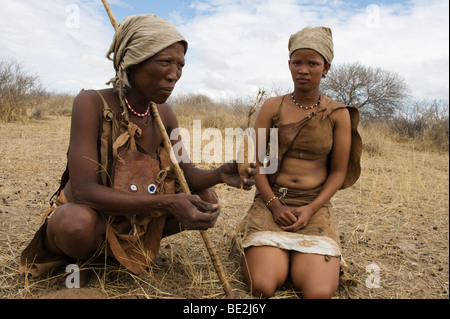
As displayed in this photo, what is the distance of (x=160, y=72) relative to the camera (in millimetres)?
1999

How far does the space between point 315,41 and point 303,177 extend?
0.93m

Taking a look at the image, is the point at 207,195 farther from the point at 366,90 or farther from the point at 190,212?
the point at 366,90

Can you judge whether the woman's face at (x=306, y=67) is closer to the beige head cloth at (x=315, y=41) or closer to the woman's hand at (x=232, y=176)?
the beige head cloth at (x=315, y=41)

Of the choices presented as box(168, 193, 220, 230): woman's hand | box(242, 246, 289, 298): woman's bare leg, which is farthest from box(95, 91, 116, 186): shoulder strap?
box(242, 246, 289, 298): woman's bare leg

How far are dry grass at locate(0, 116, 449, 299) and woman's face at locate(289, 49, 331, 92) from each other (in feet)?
3.17

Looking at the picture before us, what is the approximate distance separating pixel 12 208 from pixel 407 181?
4.82m

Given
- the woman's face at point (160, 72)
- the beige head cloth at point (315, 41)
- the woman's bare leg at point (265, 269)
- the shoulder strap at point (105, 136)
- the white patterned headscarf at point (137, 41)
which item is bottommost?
the woman's bare leg at point (265, 269)

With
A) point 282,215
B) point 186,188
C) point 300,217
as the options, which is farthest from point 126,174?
point 300,217

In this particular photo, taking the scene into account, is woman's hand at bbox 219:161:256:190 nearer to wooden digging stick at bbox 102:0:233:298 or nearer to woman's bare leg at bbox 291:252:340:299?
wooden digging stick at bbox 102:0:233:298

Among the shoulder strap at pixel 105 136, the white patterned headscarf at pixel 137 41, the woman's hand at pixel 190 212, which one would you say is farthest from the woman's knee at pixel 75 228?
the white patterned headscarf at pixel 137 41

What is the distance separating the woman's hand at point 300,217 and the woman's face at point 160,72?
1.18 meters

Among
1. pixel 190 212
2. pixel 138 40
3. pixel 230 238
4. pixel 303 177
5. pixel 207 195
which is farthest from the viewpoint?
pixel 230 238

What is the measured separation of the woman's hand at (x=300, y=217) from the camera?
8.25ft

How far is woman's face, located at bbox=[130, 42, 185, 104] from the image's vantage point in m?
1.99
